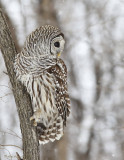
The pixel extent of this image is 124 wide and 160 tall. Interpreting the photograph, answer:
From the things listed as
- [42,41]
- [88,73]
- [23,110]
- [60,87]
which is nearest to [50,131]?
[60,87]

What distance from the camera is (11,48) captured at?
4039 mm

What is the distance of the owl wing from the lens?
452cm

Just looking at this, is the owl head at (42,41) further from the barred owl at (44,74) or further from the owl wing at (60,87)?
the owl wing at (60,87)

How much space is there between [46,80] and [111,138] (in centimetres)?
647

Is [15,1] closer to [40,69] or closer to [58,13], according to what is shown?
[58,13]

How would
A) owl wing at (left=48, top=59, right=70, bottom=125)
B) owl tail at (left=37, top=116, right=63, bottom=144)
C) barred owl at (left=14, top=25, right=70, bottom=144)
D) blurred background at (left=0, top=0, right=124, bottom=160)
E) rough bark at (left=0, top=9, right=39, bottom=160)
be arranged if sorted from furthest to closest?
blurred background at (left=0, top=0, right=124, bottom=160)
owl tail at (left=37, top=116, right=63, bottom=144)
owl wing at (left=48, top=59, right=70, bottom=125)
barred owl at (left=14, top=25, right=70, bottom=144)
rough bark at (left=0, top=9, right=39, bottom=160)

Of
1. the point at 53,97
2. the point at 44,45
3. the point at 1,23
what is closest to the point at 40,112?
the point at 53,97

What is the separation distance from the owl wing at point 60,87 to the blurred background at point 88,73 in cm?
435

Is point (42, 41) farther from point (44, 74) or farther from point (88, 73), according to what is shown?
point (88, 73)

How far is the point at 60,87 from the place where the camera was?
4.64 metres

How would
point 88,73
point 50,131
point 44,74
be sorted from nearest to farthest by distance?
point 44,74
point 50,131
point 88,73

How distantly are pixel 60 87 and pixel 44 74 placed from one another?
36 centimetres

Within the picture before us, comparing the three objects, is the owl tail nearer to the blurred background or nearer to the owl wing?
the owl wing

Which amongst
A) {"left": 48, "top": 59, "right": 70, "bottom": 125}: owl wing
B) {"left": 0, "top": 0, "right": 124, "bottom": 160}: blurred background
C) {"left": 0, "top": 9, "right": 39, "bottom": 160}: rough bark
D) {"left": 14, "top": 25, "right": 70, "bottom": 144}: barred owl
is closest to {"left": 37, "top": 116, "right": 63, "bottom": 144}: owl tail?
{"left": 14, "top": 25, "right": 70, "bottom": 144}: barred owl
